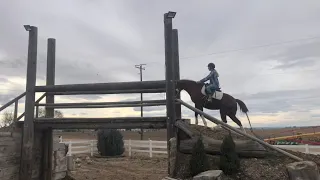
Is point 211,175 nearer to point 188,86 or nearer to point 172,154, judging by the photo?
point 172,154

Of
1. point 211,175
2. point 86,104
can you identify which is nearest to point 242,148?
point 211,175

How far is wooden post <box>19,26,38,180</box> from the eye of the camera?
7.88 metres

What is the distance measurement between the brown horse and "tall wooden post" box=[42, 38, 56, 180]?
383 cm

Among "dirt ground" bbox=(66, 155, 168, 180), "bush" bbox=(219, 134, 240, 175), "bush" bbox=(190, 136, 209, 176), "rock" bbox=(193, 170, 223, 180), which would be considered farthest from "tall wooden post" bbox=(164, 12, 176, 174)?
"dirt ground" bbox=(66, 155, 168, 180)

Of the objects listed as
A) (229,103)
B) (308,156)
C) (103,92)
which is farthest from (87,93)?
(308,156)

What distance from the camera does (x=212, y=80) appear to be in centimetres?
722

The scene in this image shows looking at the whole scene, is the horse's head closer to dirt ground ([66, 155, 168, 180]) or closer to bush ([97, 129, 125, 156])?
dirt ground ([66, 155, 168, 180])

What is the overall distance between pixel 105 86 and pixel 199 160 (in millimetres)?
3091

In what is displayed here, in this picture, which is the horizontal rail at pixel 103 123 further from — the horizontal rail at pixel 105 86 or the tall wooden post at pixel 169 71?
the horizontal rail at pixel 105 86

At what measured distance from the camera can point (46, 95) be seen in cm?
848

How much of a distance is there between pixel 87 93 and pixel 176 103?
7.79ft

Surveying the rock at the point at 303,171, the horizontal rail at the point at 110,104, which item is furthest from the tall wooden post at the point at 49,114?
the rock at the point at 303,171

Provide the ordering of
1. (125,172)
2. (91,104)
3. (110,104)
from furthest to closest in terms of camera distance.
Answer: (125,172) → (91,104) → (110,104)

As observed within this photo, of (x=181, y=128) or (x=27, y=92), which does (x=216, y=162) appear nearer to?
(x=181, y=128)
